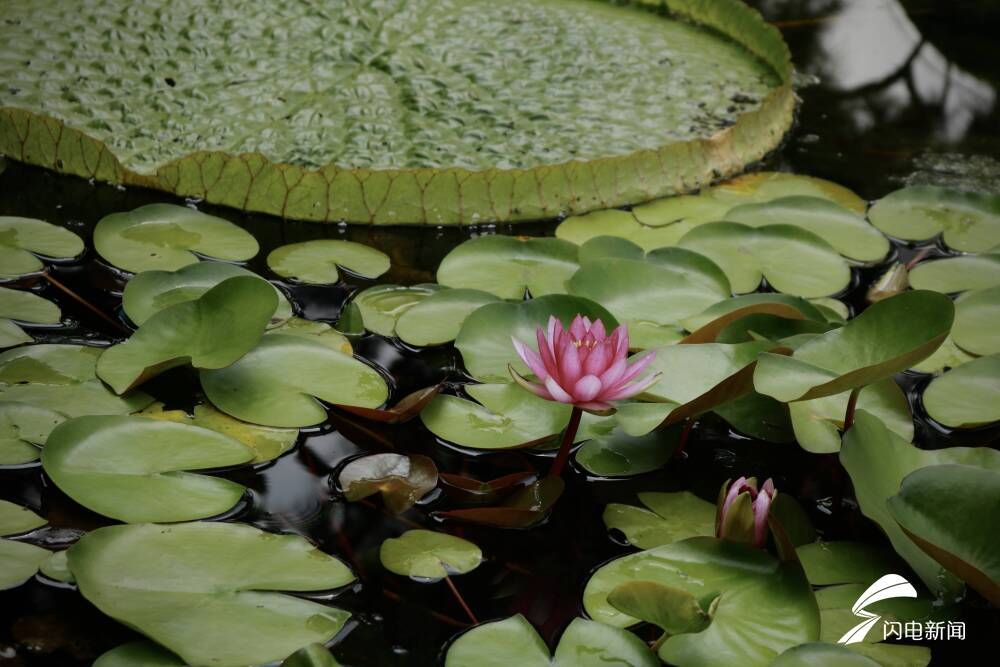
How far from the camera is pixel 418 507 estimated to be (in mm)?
1120

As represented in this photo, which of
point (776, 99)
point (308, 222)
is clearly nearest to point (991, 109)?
point (776, 99)

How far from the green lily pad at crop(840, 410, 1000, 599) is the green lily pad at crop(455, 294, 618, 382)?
38cm

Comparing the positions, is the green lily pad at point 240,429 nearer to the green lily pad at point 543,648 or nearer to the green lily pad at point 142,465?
the green lily pad at point 142,465

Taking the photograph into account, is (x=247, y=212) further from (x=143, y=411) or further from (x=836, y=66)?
(x=836, y=66)

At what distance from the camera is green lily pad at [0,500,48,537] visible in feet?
3.38

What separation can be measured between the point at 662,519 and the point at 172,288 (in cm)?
82

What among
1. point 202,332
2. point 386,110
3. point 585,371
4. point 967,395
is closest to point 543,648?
point 585,371

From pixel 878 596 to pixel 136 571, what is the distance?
785 millimetres

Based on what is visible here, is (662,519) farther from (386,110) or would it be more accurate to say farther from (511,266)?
(386,110)

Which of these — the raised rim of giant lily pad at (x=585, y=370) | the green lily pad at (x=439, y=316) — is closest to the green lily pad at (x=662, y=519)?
the raised rim of giant lily pad at (x=585, y=370)

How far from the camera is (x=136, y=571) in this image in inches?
37.8

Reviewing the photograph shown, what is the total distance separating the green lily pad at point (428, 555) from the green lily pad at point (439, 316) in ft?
1.33

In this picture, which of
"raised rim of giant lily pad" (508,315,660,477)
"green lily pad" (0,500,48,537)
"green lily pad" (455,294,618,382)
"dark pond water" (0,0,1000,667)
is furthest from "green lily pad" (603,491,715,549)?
"green lily pad" (0,500,48,537)

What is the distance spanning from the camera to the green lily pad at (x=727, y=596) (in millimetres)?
925
